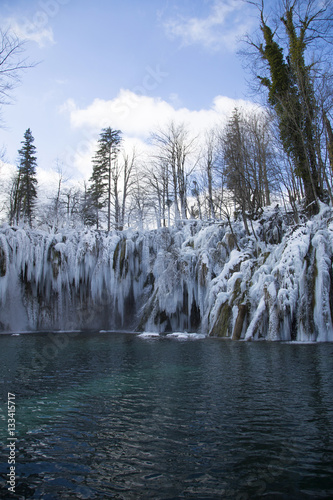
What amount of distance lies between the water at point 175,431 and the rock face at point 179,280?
4.09 meters

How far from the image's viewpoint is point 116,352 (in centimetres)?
887

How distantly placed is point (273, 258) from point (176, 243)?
24.0 feet

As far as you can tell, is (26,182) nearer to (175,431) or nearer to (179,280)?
(179,280)

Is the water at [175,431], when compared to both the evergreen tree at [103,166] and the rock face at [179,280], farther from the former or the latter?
the evergreen tree at [103,166]

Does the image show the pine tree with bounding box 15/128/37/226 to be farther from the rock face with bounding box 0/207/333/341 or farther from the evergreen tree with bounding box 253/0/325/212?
the evergreen tree with bounding box 253/0/325/212

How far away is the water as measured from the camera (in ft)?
7.62

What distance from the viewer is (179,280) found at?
1554cm

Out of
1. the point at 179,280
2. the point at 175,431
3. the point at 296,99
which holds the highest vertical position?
the point at 296,99

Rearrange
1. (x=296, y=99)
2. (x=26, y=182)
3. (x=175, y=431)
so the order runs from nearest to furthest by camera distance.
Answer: (x=175, y=431) → (x=296, y=99) → (x=26, y=182)

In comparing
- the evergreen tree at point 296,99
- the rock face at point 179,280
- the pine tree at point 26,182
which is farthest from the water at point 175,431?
the pine tree at point 26,182

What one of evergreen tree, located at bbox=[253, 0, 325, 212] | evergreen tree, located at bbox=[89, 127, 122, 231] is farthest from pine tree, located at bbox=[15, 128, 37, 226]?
evergreen tree, located at bbox=[253, 0, 325, 212]

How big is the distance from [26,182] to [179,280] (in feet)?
68.0

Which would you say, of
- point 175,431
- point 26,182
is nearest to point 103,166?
point 26,182

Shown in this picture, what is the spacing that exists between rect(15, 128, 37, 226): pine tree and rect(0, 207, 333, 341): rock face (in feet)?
39.6
